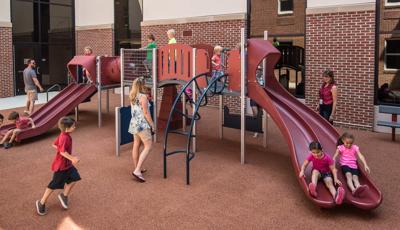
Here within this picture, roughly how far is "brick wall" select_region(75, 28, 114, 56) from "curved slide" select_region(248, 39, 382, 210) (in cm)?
1259

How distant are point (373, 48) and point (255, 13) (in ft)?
14.0

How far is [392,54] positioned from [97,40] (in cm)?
1398

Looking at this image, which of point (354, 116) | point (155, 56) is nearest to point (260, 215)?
point (155, 56)

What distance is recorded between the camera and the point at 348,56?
11.3 metres

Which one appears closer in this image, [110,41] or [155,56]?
[155,56]

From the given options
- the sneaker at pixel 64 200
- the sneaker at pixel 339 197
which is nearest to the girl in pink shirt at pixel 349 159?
the sneaker at pixel 339 197

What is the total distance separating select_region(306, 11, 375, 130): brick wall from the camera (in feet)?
36.1

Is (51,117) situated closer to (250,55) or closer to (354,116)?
(250,55)

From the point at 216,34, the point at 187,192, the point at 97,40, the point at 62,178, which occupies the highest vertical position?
the point at 97,40

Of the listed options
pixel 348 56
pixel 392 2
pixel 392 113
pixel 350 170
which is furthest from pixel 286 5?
pixel 350 170

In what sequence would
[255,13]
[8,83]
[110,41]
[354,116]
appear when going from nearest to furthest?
1. [354,116]
2. [255,13]
3. [8,83]
4. [110,41]

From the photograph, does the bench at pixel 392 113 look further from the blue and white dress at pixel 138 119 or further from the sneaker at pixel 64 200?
the sneaker at pixel 64 200

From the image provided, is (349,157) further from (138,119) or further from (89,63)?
(89,63)

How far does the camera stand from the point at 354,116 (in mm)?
11383
